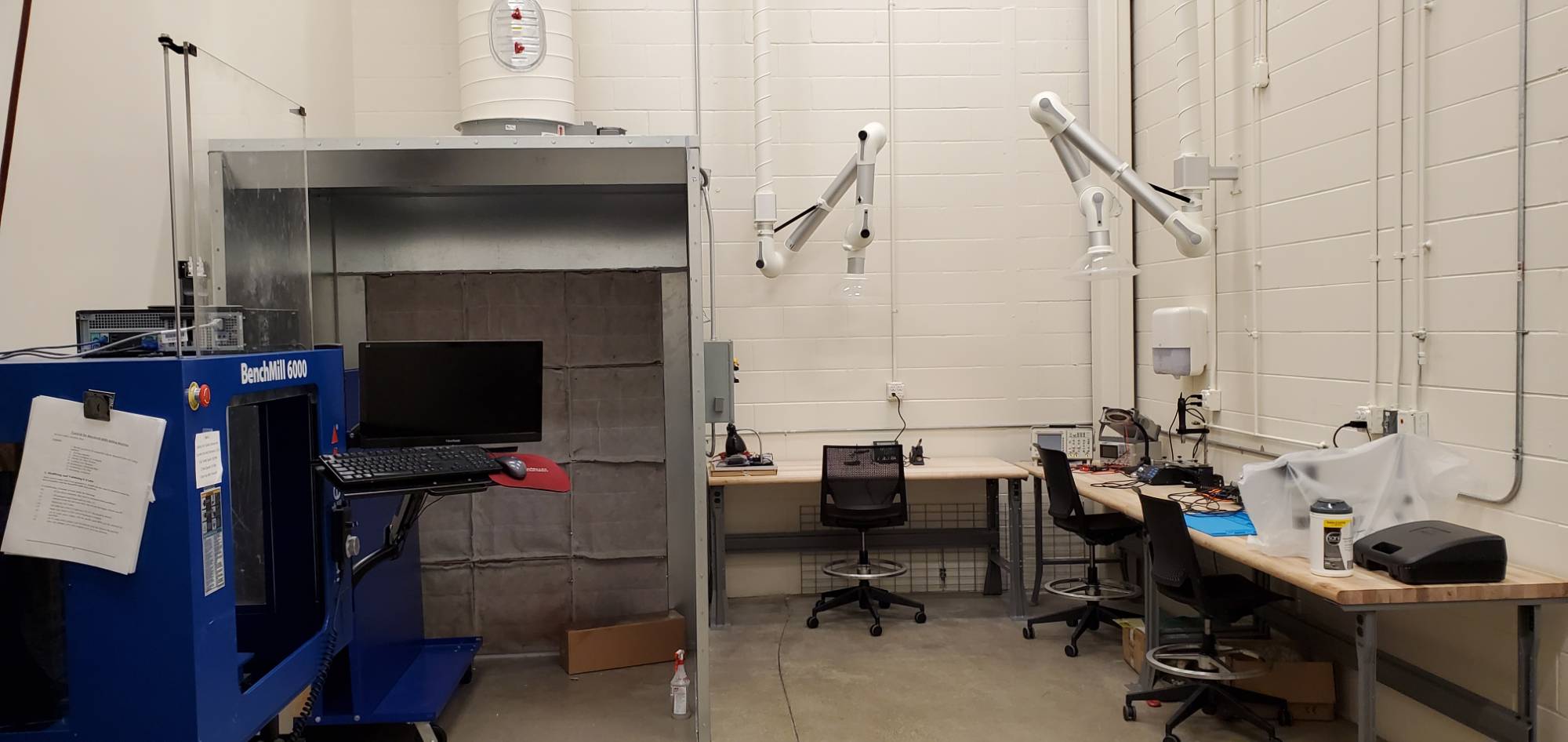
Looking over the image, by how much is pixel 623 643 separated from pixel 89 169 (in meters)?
2.67

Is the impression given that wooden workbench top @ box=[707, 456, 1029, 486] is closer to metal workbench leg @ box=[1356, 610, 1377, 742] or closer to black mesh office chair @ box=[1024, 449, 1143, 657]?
black mesh office chair @ box=[1024, 449, 1143, 657]

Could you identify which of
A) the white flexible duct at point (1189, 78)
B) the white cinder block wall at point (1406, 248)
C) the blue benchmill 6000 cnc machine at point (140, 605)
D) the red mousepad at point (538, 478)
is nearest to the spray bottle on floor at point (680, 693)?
the red mousepad at point (538, 478)

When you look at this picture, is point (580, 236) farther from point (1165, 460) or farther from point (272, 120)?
point (1165, 460)

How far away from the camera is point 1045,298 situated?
5660 mm

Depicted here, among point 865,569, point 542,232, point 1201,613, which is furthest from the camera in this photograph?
point 865,569

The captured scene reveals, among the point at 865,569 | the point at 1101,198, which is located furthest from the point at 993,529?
the point at 1101,198

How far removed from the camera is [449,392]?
10.9 ft

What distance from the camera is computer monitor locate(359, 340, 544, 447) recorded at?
3223 millimetres

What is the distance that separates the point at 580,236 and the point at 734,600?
2.29m

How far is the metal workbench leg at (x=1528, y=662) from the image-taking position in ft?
9.27

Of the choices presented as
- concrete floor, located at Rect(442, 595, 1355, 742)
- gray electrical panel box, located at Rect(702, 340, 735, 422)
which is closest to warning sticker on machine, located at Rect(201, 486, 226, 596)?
concrete floor, located at Rect(442, 595, 1355, 742)

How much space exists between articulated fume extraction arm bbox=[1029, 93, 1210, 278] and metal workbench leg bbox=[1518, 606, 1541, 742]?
1.76m

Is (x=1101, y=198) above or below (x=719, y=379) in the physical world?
above

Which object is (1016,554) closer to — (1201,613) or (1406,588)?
(1201,613)
